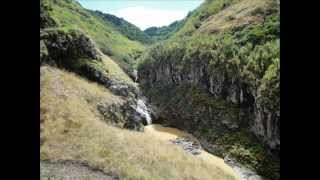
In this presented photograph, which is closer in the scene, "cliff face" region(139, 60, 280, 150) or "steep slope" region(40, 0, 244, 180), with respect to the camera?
"steep slope" region(40, 0, 244, 180)

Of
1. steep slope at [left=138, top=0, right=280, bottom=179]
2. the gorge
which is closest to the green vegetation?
steep slope at [left=138, top=0, right=280, bottom=179]

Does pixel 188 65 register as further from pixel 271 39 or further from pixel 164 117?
pixel 271 39

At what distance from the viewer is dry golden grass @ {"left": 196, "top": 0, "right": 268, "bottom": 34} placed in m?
114

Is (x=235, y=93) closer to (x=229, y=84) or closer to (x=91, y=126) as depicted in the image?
(x=229, y=84)

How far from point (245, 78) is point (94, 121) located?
46.4m

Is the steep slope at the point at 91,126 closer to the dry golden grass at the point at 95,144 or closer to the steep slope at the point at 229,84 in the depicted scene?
the dry golden grass at the point at 95,144

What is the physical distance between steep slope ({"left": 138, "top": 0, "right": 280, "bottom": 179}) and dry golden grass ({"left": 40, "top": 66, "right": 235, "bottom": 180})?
81.4 ft

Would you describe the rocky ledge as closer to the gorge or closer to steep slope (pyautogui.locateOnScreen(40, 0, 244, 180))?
the gorge

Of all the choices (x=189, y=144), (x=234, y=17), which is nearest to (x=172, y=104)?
(x=189, y=144)

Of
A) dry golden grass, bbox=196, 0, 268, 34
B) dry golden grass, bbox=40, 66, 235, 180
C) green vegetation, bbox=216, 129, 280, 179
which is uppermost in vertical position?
dry golden grass, bbox=196, 0, 268, 34

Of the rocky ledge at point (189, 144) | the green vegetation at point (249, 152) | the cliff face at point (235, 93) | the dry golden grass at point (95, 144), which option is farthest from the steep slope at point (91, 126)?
the cliff face at point (235, 93)

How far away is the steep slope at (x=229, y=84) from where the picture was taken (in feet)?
238
